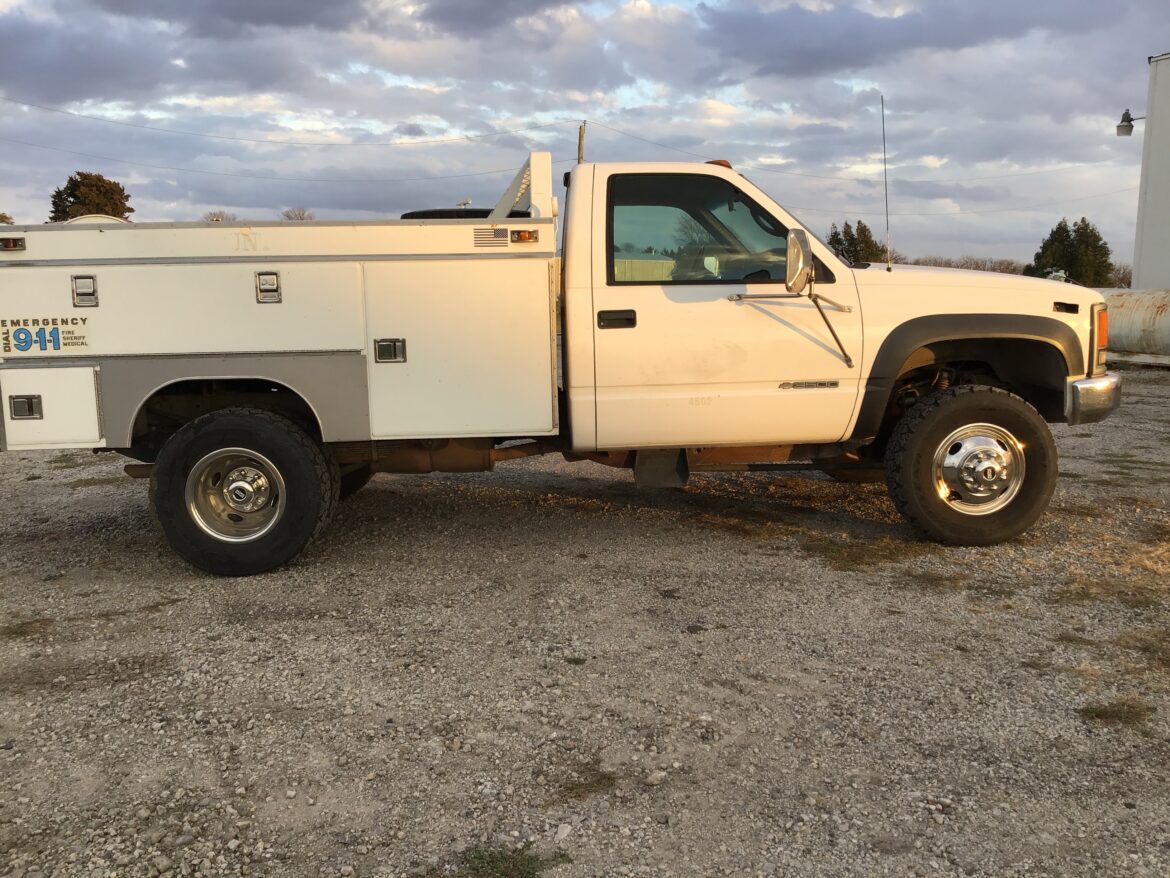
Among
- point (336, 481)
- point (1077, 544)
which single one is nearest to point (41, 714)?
point (336, 481)

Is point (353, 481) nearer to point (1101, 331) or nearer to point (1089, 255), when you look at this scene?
point (1101, 331)

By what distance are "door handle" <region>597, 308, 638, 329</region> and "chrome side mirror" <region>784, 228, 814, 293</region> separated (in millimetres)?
855

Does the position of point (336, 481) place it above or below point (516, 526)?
above

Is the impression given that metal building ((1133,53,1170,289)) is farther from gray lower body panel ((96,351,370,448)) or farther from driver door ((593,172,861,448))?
gray lower body panel ((96,351,370,448))

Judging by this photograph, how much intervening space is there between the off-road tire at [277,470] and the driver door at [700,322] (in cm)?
166

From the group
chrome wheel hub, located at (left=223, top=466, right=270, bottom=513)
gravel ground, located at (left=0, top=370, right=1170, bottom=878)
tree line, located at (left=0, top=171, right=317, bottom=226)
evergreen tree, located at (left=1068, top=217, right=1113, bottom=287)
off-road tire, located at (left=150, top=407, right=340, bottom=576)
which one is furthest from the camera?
evergreen tree, located at (left=1068, top=217, right=1113, bottom=287)

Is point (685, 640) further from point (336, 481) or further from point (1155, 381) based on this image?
point (1155, 381)

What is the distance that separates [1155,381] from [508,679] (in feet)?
49.1

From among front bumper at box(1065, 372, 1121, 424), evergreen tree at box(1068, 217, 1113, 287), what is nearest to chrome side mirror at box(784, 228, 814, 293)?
front bumper at box(1065, 372, 1121, 424)

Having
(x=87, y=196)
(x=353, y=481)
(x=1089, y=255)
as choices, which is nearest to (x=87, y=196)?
(x=87, y=196)

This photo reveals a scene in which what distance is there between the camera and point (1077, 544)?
541 centimetres

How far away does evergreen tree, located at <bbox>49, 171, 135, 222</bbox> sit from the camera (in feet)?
75.3

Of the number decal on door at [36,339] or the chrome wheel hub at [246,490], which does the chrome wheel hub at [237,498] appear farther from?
the number decal on door at [36,339]

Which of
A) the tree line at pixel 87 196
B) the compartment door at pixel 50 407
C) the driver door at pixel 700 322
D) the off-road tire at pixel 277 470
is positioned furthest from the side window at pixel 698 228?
the tree line at pixel 87 196
